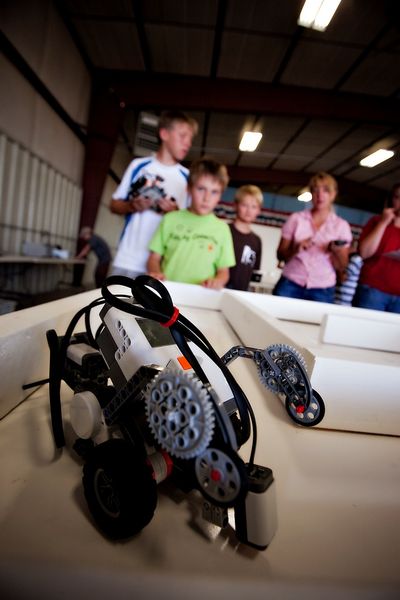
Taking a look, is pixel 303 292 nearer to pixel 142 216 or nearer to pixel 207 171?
pixel 207 171

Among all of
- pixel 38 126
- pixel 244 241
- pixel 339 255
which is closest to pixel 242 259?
pixel 244 241

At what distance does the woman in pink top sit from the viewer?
Result: 1.16 metres

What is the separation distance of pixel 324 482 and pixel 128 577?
16 cm

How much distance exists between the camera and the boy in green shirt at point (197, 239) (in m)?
1.05

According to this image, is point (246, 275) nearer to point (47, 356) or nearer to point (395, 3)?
point (47, 356)

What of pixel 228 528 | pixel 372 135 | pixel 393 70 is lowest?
pixel 228 528

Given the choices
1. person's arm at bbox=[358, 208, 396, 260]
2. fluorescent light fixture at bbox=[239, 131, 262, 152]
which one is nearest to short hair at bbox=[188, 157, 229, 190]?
person's arm at bbox=[358, 208, 396, 260]

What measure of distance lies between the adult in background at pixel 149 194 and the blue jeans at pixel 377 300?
765mm

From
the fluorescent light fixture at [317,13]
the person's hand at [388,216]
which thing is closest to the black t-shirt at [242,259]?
the person's hand at [388,216]

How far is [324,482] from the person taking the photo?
0.78ft

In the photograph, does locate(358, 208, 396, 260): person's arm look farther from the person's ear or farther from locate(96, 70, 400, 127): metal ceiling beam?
locate(96, 70, 400, 127): metal ceiling beam

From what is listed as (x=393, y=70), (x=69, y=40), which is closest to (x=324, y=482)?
(x=393, y=70)

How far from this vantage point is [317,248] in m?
1.18

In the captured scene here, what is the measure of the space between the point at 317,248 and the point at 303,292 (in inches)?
7.1
